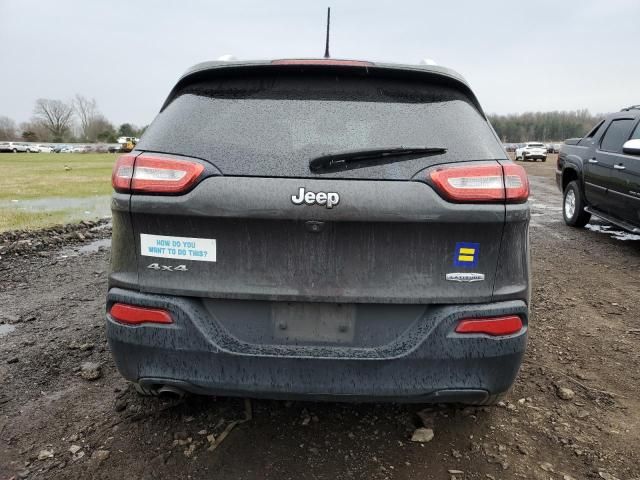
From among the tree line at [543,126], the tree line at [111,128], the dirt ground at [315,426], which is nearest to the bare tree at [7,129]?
the tree line at [111,128]

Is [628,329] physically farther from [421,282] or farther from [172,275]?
[172,275]

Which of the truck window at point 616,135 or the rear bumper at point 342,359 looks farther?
the truck window at point 616,135

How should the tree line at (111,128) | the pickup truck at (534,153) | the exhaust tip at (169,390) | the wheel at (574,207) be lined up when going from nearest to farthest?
the exhaust tip at (169,390) < the wheel at (574,207) < the pickup truck at (534,153) < the tree line at (111,128)

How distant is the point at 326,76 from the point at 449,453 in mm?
1879

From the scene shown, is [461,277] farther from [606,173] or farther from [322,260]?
[606,173]

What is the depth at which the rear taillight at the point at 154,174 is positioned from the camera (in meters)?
1.92

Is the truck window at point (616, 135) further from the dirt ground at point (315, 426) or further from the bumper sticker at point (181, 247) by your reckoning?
the bumper sticker at point (181, 247)

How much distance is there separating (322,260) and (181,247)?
57 cm

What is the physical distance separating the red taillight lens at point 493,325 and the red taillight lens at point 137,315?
1181mm

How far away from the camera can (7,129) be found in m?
99.5

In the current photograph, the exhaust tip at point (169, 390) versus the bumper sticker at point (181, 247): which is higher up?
the bumper sticker at point (181, 247)

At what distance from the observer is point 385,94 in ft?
7.09

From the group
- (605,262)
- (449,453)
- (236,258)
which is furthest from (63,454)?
(605,262)

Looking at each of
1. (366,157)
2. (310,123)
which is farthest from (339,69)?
(366,157)
